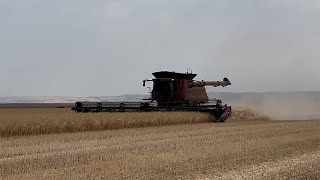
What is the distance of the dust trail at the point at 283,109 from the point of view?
34.3 meters

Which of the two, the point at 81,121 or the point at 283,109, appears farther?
the point at 283,109

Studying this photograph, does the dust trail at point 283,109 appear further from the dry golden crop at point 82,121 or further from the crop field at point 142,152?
Answer: the crop field at point 142,152

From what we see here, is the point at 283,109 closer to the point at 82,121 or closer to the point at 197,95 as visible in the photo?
the point at 197,95

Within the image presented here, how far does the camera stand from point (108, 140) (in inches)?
647

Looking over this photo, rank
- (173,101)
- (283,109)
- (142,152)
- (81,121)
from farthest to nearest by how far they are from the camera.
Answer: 1. (283,109)
2. (173,101)
3. (81,121)
4. (142,152)

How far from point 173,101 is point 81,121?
929cm

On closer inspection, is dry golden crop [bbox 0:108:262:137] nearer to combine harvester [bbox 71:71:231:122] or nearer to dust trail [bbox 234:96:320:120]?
combine harvester [bbox 71:71:231:122]

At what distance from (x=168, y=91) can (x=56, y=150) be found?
50.8 ft

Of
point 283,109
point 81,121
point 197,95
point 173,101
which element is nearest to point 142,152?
Answer: point 81,121

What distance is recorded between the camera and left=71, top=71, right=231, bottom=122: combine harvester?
2677cm

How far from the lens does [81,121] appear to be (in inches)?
807

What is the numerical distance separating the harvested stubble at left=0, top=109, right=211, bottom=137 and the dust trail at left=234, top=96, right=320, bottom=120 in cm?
955

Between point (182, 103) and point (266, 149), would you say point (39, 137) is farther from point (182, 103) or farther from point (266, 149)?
point (182, 103)

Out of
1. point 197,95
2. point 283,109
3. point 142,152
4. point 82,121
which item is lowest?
point 142,152
